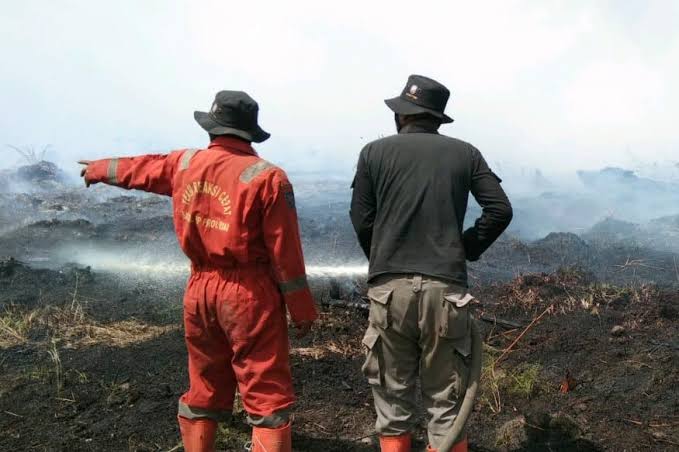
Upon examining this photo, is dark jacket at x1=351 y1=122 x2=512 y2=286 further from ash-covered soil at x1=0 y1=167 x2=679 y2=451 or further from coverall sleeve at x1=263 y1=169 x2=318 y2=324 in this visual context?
ash-covered soil at x1=0 y1=167 x2=679 y2=451

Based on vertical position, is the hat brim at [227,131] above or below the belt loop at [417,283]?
above

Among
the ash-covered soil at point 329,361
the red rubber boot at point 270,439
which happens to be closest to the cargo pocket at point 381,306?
the red rubber boot at point 270,439

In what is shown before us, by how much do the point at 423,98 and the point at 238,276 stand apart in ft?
4.60

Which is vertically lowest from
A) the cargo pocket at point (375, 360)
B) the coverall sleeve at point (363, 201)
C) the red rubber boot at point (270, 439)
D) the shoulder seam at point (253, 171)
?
the red rubber boot at point (270, 439)

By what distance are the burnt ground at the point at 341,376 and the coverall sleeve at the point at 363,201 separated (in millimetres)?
1667

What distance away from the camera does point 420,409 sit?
4520 millimetres

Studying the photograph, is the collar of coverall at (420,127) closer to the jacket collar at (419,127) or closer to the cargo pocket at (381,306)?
the jacket collar at (419,127)

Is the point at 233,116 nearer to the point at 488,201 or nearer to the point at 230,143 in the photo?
the point at 230,143

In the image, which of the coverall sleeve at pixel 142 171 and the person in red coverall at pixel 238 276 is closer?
the person in red coverall at pixel 238 276

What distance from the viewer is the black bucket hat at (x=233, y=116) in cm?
316

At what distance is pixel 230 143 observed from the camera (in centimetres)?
317

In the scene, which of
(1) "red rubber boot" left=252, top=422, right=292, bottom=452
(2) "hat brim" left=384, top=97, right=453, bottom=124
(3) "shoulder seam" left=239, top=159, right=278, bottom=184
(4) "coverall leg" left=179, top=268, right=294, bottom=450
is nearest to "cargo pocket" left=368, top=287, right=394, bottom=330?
(4) "coverall leg" left=179, top=268, right=294, bottom=450

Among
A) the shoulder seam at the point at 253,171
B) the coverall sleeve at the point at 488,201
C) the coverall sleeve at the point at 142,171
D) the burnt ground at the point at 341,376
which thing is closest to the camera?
the shoulder seam at the point at 253,171

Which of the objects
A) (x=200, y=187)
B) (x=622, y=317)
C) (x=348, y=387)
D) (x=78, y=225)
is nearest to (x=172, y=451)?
(x=348, y=387)
